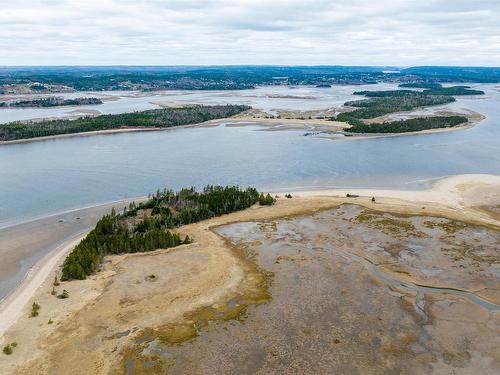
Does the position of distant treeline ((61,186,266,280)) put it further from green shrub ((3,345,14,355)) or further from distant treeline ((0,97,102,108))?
distant treeline ((0,97,102,108))

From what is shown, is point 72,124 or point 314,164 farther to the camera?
point 72,124

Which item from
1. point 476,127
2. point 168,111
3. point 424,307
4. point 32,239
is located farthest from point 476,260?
point 168,111

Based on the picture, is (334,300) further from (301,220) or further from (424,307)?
(301,220)

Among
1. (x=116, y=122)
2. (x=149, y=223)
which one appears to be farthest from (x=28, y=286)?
(x=116, y=122)

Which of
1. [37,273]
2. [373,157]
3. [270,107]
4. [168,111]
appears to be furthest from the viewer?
[270,107]

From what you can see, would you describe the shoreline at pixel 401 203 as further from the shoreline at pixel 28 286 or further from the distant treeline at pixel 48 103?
the distant treeline at pixel 48 103

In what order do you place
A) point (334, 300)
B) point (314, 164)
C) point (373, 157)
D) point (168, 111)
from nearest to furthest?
point (334, 300) → point (314, 164) → point (373, 157) → point (168, 111)

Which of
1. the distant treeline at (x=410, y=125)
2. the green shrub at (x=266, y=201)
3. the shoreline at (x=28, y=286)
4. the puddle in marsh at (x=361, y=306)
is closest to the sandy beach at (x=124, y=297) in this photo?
the shoreline at (x=28, y=286)

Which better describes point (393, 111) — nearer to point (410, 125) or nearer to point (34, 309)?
→ point (410, 125)
